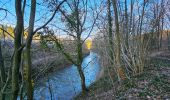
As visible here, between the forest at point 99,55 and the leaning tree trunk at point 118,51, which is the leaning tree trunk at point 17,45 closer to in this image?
the forest at point 99,55

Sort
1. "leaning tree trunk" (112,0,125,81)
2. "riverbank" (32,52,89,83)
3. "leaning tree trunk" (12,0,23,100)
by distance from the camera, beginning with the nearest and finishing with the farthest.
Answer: "leaning tree trunk" (12,0,23,100)
"riverbank" (32,52,89,83)
"leaning tree trunk" (112,0,125,81)

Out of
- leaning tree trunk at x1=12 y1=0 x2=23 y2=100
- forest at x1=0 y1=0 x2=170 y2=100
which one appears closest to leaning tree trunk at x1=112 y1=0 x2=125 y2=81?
forest at x1=0 y1=0 x2=170 y2=100

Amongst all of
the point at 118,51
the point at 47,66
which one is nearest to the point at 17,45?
the point at 47,66

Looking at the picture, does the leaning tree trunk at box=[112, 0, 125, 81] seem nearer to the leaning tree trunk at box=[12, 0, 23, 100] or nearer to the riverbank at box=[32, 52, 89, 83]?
the riverbank at box=[32, 52, 89, 83]

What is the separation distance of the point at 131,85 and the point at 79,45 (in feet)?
24.9

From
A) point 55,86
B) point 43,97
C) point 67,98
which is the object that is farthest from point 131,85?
point 55,86

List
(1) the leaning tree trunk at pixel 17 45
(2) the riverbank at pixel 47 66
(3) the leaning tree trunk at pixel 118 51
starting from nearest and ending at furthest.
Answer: (1) the leaning tree trunk at pixel 17 45 → (2) the riverbank at pixel 47 66 → (3) the leaning tree trunk at pixel 118 51

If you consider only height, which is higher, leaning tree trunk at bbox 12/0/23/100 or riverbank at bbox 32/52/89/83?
leaning tree trunk at bbox 12/0/23/100

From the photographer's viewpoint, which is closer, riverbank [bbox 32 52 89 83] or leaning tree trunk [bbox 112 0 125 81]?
riverbank [bbox 32 52 89 83]

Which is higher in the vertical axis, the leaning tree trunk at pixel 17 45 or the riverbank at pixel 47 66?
the leaning tree trunk at pixel 17 45

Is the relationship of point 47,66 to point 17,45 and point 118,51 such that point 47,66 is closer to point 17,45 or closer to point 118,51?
point 118,51

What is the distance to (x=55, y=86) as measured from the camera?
22719mm

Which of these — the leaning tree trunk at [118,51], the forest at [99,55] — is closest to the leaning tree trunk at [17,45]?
the forest at [99,55]

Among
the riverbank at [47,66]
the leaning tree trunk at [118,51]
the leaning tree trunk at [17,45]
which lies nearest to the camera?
the leaning tree trunk at [17,45]
